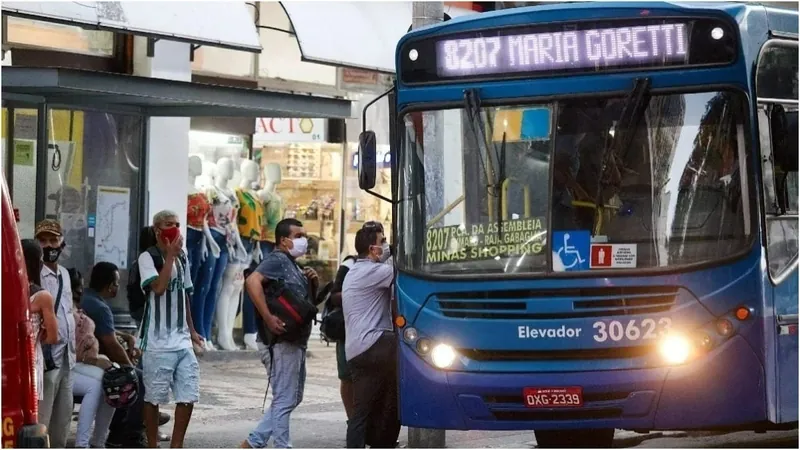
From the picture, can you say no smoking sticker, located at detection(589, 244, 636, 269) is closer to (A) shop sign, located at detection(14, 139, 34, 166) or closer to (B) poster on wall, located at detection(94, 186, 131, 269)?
(A) shop sign, located at detection(14, 139, 34, 166)

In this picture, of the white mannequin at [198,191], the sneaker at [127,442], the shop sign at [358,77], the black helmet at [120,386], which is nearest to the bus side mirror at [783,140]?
the black helmet at [120,386]

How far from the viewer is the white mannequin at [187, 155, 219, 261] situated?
18.2 m

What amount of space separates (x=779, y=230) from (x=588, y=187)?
45.8 inches

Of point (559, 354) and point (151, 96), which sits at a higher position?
point (151, 96)

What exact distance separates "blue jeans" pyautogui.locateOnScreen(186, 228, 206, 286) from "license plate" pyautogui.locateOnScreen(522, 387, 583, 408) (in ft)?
27.4

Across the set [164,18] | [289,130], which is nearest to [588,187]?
[164,18]

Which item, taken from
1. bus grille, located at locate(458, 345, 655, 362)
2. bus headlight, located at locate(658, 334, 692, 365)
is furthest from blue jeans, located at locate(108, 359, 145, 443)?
bus headlight, located at locate(658, 334, 692, 365)

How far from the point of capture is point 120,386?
11.4m

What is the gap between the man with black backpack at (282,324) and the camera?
1183 cm

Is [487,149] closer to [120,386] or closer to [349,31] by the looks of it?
[120,386]

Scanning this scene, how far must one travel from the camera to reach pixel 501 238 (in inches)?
413

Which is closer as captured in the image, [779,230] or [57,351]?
[779,230]

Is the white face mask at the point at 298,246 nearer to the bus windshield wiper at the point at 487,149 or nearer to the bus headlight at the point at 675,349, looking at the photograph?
the bus windshield wiper at the point at 487,149

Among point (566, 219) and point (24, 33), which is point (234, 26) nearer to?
point (24, 33)
